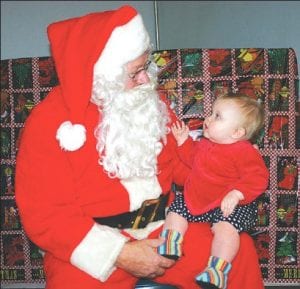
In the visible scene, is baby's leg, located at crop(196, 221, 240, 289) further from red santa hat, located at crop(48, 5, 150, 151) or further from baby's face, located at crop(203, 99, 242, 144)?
red santa hat, located at crop(48, 5, 150, 151)

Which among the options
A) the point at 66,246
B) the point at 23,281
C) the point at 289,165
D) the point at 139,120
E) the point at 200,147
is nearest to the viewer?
the point at 66,246

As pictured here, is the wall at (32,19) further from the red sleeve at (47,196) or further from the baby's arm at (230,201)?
the baby's arm at (230,201)

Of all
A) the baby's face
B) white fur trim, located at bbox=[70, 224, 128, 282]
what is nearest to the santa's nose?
the baby's face

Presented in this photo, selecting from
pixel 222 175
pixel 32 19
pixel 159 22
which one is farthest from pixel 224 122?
pixel 32 19

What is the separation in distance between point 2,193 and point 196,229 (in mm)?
912

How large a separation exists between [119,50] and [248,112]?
0.54 metres

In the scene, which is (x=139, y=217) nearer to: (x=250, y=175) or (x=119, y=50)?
(x=250, y=175)

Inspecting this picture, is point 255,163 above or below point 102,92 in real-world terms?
below

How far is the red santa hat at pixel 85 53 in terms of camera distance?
1316mm

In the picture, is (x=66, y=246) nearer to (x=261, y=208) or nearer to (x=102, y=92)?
(x=102, y=92)

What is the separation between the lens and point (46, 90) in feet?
5.80

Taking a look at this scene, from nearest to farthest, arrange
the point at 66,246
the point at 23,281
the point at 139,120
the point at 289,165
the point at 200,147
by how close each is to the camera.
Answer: the point at 66,246 < the point at 139,120 < the point at 200,147 < the point at 289,165 < the point at 23,281

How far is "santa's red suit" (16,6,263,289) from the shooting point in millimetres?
1314

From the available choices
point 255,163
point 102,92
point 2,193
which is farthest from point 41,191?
point 255,163
